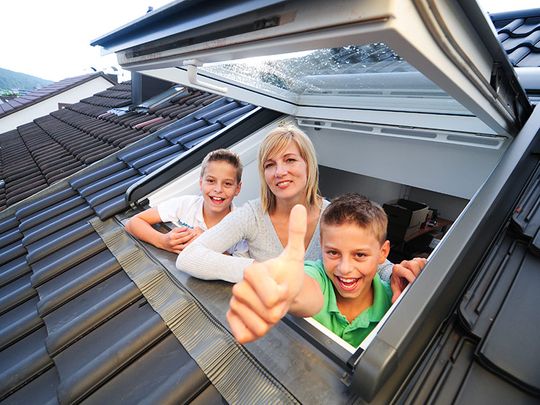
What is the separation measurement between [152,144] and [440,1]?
8.32 ft

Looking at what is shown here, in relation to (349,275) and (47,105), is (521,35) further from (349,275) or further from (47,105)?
(47,105)

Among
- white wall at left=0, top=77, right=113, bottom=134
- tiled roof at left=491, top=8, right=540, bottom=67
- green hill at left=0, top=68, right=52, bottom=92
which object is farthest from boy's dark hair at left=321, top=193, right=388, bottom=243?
green hill at left=0, top=68, right=52, bottom=92

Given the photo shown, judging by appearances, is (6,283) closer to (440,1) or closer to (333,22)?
(333,22)

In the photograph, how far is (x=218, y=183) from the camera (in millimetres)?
1473

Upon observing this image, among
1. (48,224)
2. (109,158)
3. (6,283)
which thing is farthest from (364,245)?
(109,158)

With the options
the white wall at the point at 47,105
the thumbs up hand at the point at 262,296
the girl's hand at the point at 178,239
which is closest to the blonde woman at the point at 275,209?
the girl's hand at the point at 178,239

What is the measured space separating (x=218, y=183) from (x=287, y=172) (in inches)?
17.4

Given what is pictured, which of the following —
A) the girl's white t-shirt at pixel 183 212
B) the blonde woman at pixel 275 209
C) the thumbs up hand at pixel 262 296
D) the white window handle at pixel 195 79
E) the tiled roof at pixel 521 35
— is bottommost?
the girl's white t-shirt at pixel 183 212

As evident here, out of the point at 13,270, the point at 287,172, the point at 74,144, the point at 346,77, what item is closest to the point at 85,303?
the point at 13,270

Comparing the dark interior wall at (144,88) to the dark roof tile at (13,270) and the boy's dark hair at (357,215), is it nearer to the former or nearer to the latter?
the dark roof tile at (13,270)

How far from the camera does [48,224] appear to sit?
1.92 m

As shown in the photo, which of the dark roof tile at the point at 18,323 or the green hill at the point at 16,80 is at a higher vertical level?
the dark roof tile at the point at 18,323

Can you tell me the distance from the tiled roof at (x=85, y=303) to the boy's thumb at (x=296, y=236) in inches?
22.2

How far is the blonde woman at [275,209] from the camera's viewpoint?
3.80 feet
